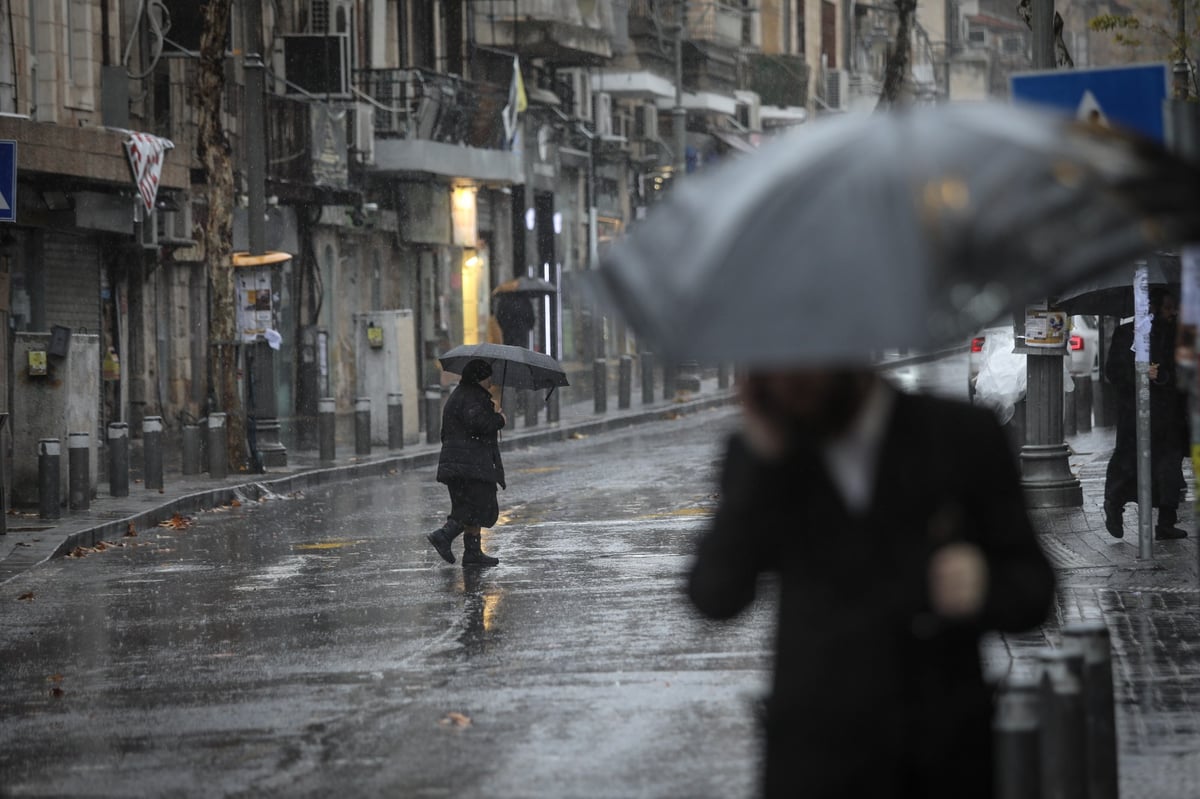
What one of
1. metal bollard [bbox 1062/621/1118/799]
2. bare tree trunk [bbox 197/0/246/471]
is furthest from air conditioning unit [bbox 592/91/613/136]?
metal bollard [bbox 1062/621/1118/799]

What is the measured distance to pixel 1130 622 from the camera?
1126cm

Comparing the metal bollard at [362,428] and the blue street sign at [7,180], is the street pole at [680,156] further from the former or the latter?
the blue street sign at [7,180]

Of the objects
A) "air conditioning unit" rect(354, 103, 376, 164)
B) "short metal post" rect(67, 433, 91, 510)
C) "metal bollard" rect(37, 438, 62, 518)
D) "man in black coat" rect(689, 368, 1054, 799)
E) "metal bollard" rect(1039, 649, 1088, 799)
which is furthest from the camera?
"air conditioning unit" rect(354, 103, 376, 164)

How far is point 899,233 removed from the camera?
393 cm

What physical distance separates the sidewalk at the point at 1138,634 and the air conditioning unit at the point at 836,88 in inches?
2043

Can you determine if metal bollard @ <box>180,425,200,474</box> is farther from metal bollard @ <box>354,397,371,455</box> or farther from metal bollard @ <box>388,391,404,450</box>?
metal bollard @ <box>388,391,404,450</box>

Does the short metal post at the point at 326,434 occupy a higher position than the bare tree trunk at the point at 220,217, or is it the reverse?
the bare tree trunk at the point at 220,217

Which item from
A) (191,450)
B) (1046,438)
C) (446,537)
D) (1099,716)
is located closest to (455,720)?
(1099,716)

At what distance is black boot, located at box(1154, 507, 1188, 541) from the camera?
1484 centimetres

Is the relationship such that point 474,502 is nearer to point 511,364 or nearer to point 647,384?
point 511,364

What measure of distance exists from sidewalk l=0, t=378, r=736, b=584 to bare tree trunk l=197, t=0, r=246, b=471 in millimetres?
908

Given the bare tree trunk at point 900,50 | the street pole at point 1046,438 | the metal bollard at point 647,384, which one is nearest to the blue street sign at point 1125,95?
the street pole at point 1046,438

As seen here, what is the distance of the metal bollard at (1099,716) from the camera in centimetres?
658

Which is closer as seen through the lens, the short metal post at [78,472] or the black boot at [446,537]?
the black boot at [446,537]
